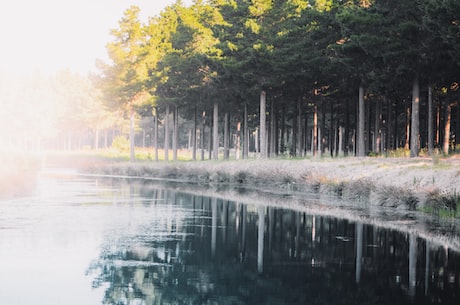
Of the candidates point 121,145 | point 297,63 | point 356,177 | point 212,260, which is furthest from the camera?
point 121,145

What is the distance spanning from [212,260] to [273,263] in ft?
4.25

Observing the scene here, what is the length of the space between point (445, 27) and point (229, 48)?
869 inches

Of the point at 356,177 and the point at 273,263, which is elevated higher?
the point at 356,177


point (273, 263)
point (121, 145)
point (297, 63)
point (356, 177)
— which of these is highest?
point (297, 63)

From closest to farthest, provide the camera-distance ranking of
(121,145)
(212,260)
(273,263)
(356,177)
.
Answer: (273,263)
(212,260)
(356,177)
(121,145)

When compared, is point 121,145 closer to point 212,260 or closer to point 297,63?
point 297,63

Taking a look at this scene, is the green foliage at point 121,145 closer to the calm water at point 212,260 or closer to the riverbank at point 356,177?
the riverbank at point 356,177

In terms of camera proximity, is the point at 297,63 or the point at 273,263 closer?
the point at 273,263

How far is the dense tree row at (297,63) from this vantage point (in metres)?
36.1

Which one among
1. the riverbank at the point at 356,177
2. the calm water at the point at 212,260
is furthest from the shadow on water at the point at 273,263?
the riverbank at the point at 356,177

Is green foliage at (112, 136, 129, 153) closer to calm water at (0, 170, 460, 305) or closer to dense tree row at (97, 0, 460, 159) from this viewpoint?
dense tree row at (97, 0, 460, 159)

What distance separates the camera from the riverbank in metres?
24.0

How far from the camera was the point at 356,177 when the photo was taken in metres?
30.9

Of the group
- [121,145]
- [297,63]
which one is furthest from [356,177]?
[121,145]
